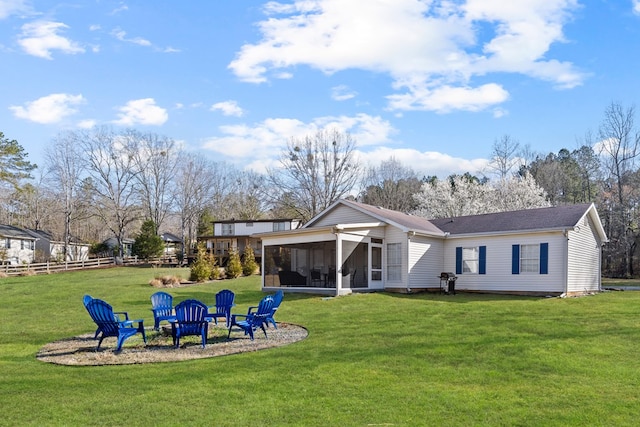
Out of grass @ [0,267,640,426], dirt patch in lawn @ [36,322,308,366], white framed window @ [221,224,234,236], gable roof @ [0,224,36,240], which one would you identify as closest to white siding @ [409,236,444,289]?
grass @ [0,267,640,426]

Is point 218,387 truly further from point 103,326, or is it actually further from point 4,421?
point 103,326

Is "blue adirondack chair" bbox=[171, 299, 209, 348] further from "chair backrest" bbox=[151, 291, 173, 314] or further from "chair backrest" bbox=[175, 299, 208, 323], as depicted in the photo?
"chair backrest" bbox=[151, 291, 173, 314]

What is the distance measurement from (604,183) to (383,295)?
107 ft

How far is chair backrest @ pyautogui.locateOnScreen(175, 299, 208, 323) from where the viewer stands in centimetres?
952

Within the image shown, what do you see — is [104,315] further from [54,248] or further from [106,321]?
[54,248]

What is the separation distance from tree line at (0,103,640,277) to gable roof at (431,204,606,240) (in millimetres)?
15161

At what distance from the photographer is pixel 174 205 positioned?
5319cm

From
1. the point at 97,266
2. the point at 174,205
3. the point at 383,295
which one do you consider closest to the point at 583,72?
the point at 383,295

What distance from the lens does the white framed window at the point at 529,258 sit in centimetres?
1915

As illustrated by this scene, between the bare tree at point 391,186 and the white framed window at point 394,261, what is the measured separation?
88.1ft

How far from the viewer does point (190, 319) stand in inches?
376

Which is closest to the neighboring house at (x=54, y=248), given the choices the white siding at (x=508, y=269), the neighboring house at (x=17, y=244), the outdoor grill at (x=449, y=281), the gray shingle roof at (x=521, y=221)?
the neighboring house at (x=17, y=244)

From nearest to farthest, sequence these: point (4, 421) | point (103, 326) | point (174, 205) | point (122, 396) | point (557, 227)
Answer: point (4, 421), point (122, 396), point (103, 326), point (557, 227), point (174, 205)

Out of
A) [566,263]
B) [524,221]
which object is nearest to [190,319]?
[566,263]
